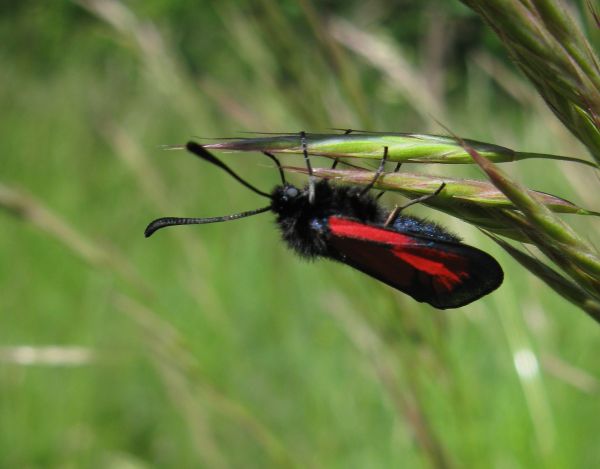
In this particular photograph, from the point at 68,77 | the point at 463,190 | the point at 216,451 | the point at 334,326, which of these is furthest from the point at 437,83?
the point at 68,77

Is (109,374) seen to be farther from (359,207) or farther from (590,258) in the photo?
(590,258)

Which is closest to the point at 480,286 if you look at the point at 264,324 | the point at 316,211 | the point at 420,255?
the point at 420,255

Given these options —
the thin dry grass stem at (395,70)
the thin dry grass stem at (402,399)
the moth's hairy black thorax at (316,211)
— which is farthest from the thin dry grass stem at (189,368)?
the thin dry grass stem at (395,70)

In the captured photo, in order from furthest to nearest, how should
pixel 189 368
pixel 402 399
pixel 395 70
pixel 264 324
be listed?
1. pixel 264 324
2. pixel 395 70
3. pixel 189 368
4. pixel 402 399

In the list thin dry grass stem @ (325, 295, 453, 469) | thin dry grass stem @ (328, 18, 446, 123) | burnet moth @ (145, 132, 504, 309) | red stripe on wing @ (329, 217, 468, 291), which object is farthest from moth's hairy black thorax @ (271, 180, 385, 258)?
thin dry grass stem @ (328, 18, 446, 123)

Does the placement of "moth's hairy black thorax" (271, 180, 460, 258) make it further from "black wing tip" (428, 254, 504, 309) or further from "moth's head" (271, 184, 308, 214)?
"black wing tip" (428, 254, 504, 309)

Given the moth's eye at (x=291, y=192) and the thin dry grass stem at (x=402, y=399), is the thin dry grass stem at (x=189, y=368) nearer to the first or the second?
the thin dry grass stem at (x=402, y=399)

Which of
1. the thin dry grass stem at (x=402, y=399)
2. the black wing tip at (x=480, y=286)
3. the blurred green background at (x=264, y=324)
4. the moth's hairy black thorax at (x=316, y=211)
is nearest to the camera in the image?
the black wing tip at (x=480, y=286)

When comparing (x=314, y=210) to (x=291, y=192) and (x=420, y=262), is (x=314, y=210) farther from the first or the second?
(x=420, y=262)
